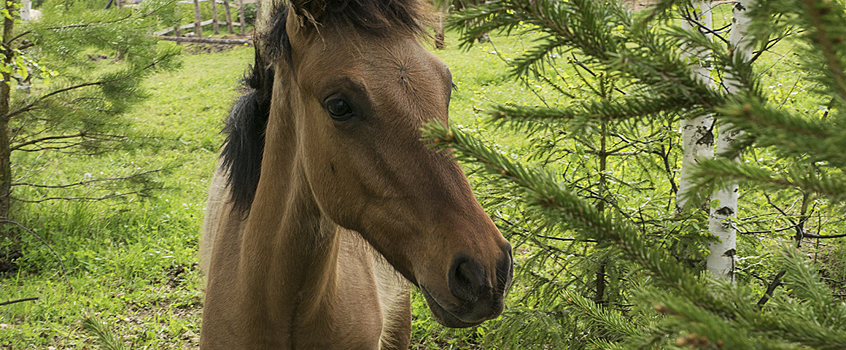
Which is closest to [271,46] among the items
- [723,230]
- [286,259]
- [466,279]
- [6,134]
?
[286,259]

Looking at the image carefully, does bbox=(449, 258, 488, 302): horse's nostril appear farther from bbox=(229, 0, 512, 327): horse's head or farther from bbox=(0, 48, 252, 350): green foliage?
Answer: bbox=(0, 48, 252, 350): green foliage

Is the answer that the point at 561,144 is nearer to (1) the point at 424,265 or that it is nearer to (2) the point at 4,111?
(1) the point at 424,265

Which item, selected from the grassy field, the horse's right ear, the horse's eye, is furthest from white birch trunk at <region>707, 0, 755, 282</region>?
the horse's right ear

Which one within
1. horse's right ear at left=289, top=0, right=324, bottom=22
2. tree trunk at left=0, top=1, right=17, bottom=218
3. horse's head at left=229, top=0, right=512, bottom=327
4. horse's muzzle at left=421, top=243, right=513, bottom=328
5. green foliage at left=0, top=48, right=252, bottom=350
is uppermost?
horse's right ear at left=289, top=0, right=324, bottom=22

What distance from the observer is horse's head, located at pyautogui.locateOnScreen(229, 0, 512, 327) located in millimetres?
1599

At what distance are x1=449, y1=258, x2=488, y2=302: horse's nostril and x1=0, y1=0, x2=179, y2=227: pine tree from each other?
485 cm

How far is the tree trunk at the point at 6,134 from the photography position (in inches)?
195

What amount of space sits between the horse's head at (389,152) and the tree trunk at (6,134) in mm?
4479

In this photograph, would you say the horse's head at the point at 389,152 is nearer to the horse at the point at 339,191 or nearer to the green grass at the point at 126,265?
the horse at the point at 339,191

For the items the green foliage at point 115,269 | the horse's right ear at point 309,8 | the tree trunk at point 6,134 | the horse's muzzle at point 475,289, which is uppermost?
the horse's right ear at point 309,8

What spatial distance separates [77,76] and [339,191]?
522 cm

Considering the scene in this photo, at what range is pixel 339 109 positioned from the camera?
1816 mm

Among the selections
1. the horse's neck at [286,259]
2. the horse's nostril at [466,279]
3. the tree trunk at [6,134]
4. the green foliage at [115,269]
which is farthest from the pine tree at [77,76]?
the horse's nostril at [466,279]

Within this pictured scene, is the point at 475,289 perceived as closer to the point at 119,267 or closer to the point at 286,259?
the point at 286,259
